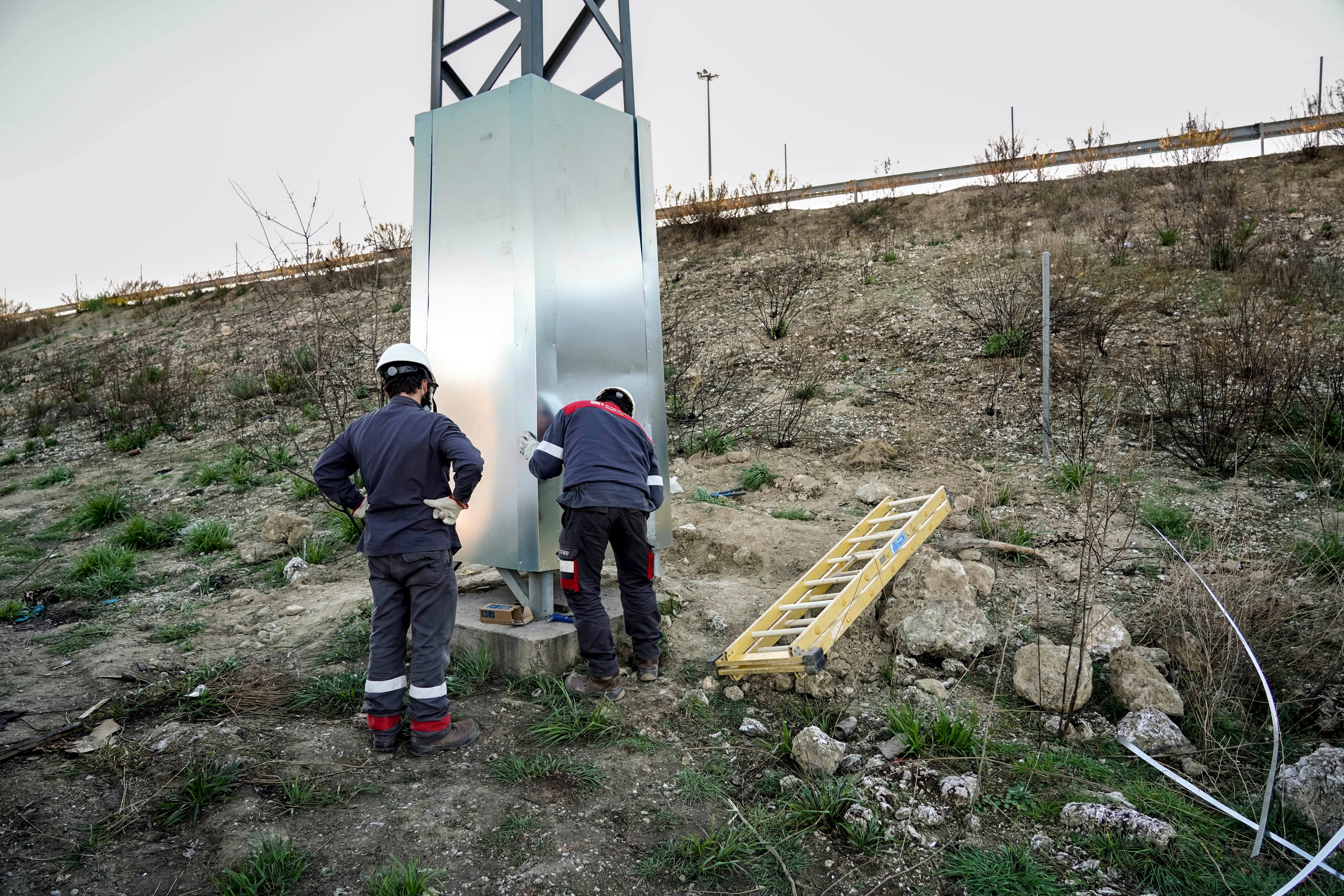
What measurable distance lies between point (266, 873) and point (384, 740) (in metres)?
1.02

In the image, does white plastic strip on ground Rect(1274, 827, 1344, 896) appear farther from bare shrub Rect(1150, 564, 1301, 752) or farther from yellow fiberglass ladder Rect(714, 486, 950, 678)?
yellow fiberglass ladder Rect(714, 486, 950, 678)

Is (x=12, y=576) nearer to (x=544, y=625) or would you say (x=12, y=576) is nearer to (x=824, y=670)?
(x=544, y=625)

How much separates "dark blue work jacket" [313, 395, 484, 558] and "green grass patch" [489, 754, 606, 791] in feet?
3.51

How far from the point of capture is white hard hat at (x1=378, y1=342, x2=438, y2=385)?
396 centimetres

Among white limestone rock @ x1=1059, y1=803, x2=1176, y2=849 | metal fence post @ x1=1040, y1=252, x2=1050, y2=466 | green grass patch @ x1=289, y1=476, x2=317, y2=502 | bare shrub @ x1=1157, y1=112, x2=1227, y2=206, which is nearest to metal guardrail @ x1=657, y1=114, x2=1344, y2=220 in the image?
bare shrub @ x1=1157, y1=112, x2=1227, y2=206

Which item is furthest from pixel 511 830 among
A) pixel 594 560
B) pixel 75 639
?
pixel 75 639

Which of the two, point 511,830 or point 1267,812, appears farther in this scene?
point 511,830

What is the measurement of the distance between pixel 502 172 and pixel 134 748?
11.4 ft

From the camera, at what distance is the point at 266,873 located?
2697 mm

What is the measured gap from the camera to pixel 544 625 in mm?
4566

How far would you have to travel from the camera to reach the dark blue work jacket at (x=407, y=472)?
3725mm

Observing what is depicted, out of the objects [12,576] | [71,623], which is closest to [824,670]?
[71,623]

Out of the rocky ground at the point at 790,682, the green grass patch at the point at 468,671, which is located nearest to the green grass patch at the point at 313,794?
the rocky ground at the point at 790,682

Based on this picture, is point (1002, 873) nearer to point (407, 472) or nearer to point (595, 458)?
point (595, 458)
